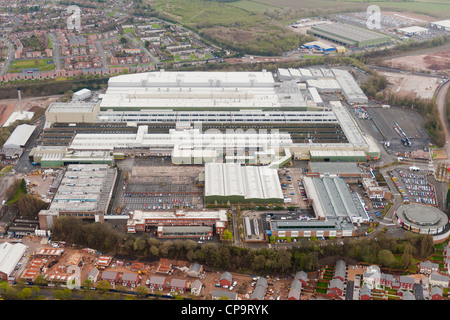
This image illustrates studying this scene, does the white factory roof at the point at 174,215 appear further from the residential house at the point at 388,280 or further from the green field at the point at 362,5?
the green field at the point at 362,5

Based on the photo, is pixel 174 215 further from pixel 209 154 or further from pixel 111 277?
pixel 209 154

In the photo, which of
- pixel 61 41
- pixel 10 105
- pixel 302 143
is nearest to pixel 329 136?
pixel 302 143

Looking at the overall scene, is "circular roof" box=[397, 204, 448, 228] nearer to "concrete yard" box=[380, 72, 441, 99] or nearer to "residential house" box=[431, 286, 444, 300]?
"residential house" box=[431, 286, 444, 300]

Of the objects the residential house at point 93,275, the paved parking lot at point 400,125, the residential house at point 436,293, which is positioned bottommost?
the paved parking lot at point 400,125

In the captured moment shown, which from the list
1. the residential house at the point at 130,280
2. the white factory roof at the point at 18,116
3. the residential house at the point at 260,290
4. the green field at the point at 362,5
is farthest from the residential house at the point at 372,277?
the green field at the point at 362,5

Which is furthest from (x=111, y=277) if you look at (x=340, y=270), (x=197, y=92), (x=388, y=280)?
(x=197, y=92)

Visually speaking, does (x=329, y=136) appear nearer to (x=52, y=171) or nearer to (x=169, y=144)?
(x=169, y=144)
